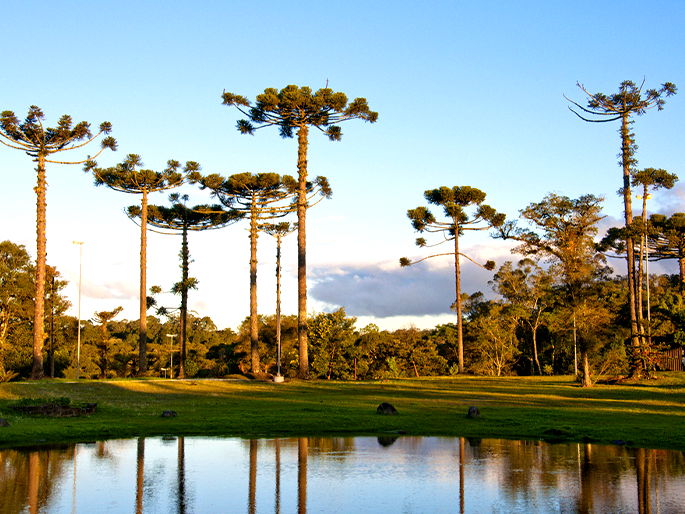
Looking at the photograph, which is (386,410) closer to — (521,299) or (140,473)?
(140,473)

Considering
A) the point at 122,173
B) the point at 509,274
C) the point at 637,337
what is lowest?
the point at 637,337

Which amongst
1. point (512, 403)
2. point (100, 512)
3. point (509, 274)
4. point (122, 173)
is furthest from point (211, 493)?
point (509, 274)

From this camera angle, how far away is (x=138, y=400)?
99.3 feet

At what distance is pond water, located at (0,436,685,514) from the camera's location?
36.4 feet

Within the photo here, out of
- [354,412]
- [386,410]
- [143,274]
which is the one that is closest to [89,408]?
[354,412]

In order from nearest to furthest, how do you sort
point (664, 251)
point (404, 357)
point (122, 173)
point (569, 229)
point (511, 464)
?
1. point (511, 464)
2. point (569, 229)
3. point (122, 173)
4. point (664, 251)
5. point (404, 357)

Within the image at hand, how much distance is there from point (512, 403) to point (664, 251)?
45187 mm

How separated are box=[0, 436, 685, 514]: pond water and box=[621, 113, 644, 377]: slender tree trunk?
25695 mm

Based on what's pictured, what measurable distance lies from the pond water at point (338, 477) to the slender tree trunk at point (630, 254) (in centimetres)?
2570

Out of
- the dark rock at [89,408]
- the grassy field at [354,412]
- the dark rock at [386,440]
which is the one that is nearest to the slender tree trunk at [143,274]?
the grassy field at [354,412]

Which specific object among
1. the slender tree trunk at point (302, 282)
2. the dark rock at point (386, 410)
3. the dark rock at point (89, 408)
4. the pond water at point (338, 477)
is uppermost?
the slender tree trunk at point (302, 282)

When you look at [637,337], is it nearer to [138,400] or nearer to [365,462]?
[138,400]

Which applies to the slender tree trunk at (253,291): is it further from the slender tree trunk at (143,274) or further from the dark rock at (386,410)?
the dark rock at (386,410)

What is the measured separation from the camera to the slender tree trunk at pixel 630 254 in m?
41.2
